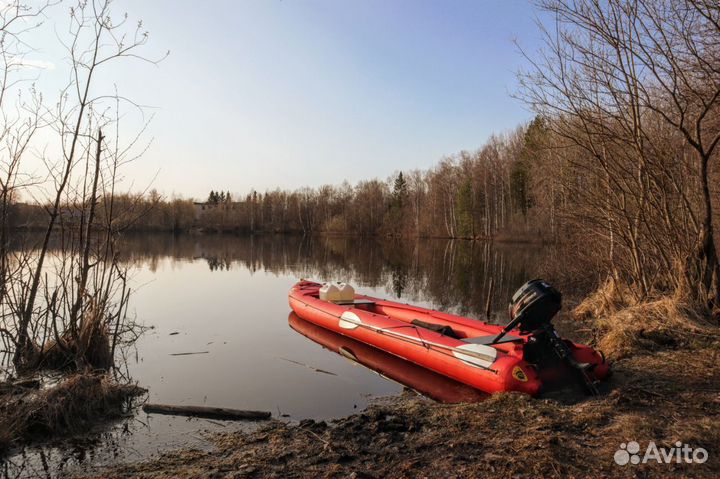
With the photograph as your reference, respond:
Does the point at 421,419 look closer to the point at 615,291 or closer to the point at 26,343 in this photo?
the point at 26,343

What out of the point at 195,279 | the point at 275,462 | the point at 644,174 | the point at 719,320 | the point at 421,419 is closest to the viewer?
the point at 275,462

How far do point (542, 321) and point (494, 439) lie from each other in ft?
6.61

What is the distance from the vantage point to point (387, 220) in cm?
6156

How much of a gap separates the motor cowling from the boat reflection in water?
4.82ft

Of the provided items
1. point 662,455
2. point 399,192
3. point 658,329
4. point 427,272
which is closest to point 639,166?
point 658,329

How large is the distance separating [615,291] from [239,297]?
11139 mm

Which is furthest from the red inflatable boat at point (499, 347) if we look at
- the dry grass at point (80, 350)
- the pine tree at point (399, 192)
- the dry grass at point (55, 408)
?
the pine tree at point (399, 192)

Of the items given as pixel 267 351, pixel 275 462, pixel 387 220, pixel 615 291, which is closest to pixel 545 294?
pixel 275 462

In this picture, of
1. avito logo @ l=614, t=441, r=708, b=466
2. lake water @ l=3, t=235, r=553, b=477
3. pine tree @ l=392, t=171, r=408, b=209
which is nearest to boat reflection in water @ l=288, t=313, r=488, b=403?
lake water @ l=3, t=235, r=553, b=477

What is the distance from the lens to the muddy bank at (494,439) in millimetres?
3363

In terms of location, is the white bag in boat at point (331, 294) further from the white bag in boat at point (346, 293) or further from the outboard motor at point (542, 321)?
the outboard motor at point (542, 321)

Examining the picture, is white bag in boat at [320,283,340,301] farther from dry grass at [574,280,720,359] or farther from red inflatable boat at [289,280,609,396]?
dry grass at [574,280,720,359]

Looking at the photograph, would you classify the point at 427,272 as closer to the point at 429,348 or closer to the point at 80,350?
the point at 429,348

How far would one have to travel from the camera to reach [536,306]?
17.9 ft
